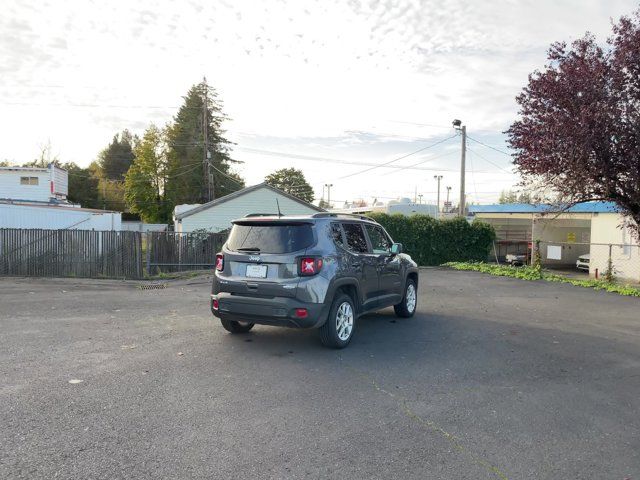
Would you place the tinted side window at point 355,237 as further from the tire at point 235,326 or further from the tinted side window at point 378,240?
the tire at point 235,326

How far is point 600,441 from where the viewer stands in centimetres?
388

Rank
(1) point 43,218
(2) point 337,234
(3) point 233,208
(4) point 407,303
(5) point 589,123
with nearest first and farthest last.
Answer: (2) point 337,234
(4) point 407,303
(5) point 589,123
(1) point 43,218
(3) point 233,208

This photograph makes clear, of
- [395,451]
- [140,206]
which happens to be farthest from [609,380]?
[140,206]

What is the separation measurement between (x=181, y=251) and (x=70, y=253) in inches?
141

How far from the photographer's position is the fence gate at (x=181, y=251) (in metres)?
16.8

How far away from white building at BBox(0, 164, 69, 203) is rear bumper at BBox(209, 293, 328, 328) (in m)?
29.4

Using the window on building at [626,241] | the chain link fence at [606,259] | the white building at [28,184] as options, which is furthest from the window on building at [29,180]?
the window on building at [626,241]

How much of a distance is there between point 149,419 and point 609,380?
16.2 feet

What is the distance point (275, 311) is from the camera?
617 cm

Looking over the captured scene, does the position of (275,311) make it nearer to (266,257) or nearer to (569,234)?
(266,257)

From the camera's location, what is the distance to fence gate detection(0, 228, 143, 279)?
49.5 ft

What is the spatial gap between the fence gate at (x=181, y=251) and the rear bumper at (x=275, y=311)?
1083cm

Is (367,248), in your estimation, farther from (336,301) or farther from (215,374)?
(215,374)

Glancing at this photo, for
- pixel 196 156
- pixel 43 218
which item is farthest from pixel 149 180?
pixel 43 218
